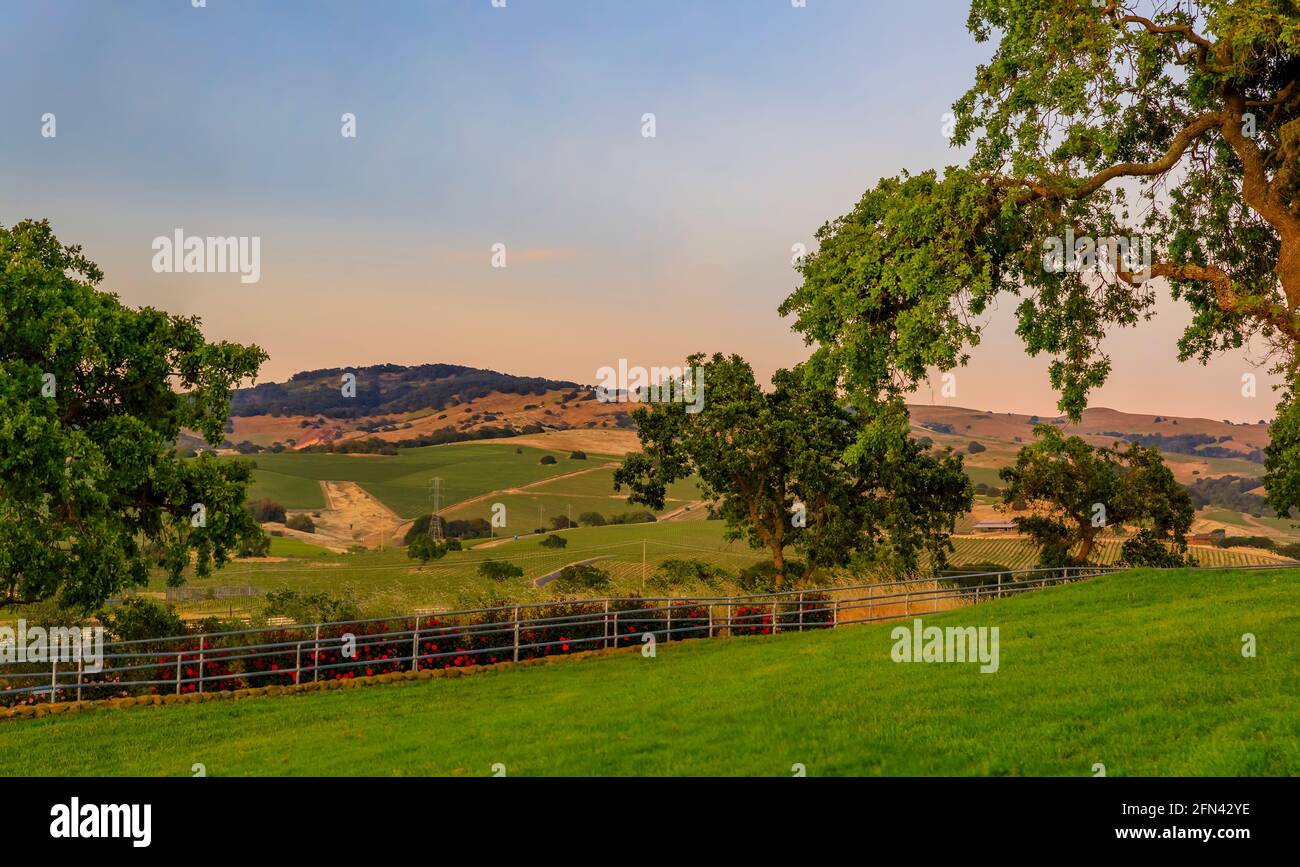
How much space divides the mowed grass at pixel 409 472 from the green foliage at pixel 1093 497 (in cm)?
8915

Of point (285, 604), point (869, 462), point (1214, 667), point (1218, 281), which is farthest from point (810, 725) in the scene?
point (285, 604)

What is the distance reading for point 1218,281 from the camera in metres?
21.4

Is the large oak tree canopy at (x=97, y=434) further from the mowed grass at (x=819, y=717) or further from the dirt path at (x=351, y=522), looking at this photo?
the dirt path at (x=351, y=522)

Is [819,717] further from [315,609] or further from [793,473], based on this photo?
[793,473]

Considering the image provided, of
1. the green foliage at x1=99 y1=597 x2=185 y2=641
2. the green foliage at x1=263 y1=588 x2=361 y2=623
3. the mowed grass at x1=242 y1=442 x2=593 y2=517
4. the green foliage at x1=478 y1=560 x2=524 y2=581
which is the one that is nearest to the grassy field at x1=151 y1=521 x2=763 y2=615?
the green foliage at x1=478 y1=560 x2=524 y2=581

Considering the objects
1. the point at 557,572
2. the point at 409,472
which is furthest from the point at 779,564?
the point at 409,472

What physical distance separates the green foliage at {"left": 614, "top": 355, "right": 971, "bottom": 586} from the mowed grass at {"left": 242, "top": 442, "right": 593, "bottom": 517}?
93.2m

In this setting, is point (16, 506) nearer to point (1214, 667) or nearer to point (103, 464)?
Result: point (103, 464)

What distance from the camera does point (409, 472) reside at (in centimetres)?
14850

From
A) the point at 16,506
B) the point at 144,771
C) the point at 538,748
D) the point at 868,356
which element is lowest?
the point at 144,771

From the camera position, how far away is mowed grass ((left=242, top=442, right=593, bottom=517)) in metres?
134

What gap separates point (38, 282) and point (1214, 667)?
24.9 m

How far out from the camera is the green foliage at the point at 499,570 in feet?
281

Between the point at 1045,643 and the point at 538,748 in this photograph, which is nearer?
the point at 538,748
